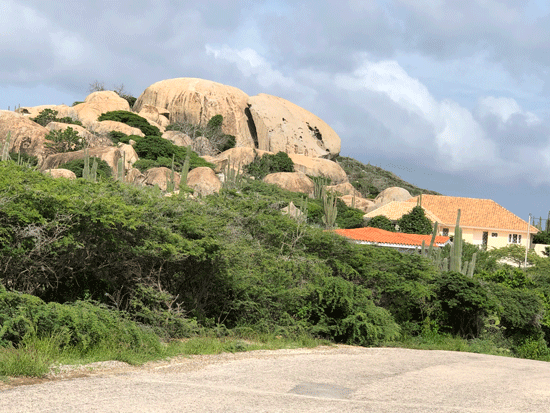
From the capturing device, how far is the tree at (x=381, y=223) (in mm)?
47281

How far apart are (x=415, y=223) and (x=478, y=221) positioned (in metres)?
11.1

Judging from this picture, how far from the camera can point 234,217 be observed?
16.5 meters

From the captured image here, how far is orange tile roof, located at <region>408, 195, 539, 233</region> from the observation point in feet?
182

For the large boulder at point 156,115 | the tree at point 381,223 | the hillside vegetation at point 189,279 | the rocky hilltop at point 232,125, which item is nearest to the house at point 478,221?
the tree at point 381,223

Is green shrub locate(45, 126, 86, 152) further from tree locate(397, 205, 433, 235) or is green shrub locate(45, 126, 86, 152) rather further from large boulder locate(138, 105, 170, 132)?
tree locate(397, 205, 433, 235)

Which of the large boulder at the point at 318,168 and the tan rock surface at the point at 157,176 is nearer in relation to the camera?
the tan rock surface at the point at 157,176

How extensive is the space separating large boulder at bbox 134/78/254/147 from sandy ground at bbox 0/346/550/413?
202 ft

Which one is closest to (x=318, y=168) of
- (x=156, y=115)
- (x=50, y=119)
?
(x=156, y=115)

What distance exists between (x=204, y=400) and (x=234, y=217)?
9274 mm

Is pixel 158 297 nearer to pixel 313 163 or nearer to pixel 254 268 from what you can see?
pixel 254 268

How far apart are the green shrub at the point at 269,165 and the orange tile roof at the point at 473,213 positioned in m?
13.3

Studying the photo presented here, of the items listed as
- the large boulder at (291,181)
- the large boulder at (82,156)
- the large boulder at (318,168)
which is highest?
the large boulder at (318,168)

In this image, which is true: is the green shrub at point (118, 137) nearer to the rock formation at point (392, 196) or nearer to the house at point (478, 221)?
the house at point (478, 221)

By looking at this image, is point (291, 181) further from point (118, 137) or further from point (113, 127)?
point (113, 127)
